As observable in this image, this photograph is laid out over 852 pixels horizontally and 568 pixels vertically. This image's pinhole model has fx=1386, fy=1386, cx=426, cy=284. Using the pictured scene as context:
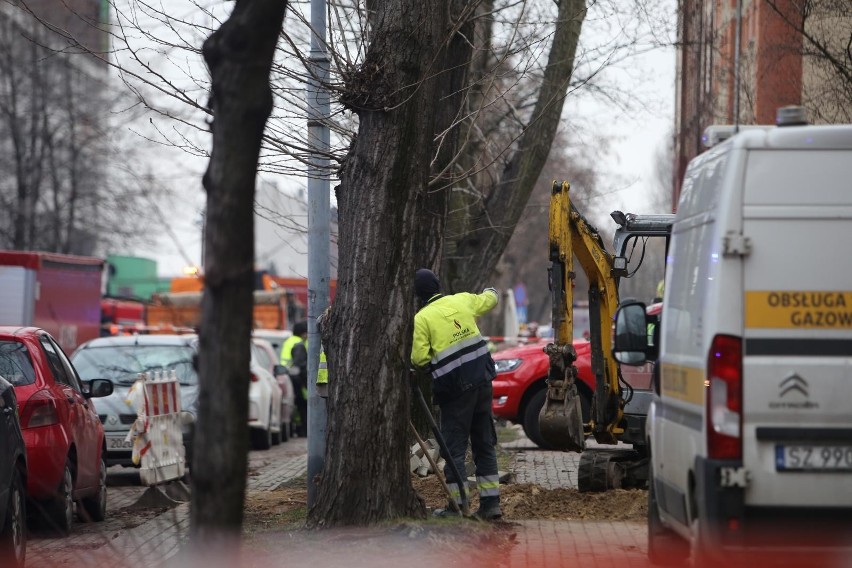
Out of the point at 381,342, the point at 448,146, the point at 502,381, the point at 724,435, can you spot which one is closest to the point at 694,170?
the point at 724,435

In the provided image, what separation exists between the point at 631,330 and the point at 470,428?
3105 millimetres

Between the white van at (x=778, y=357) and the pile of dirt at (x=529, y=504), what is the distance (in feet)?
15.2

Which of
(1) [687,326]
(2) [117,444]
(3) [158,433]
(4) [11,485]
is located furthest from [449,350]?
(2) [117,444]

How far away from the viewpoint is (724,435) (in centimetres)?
597

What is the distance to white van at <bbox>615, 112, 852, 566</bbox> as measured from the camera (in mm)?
5957

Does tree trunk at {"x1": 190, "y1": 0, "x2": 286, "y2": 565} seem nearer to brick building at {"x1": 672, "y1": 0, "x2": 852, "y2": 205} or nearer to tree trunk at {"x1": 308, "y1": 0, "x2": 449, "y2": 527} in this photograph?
tree trunk at {"x1": 308, "y1": 0, "x2": 449, "y2": 527}

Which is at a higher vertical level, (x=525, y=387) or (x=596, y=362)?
(x=596, y=362)

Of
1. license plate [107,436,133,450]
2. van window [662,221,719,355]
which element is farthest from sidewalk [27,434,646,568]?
license plate [107,436,133,450]

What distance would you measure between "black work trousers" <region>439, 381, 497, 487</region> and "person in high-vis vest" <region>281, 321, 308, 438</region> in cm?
1261

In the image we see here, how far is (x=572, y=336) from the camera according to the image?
12969mm

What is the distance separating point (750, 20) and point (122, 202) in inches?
966

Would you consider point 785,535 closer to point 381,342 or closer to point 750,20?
point 381,342

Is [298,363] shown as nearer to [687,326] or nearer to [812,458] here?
[687,326]

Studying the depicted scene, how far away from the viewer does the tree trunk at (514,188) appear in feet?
59.1
